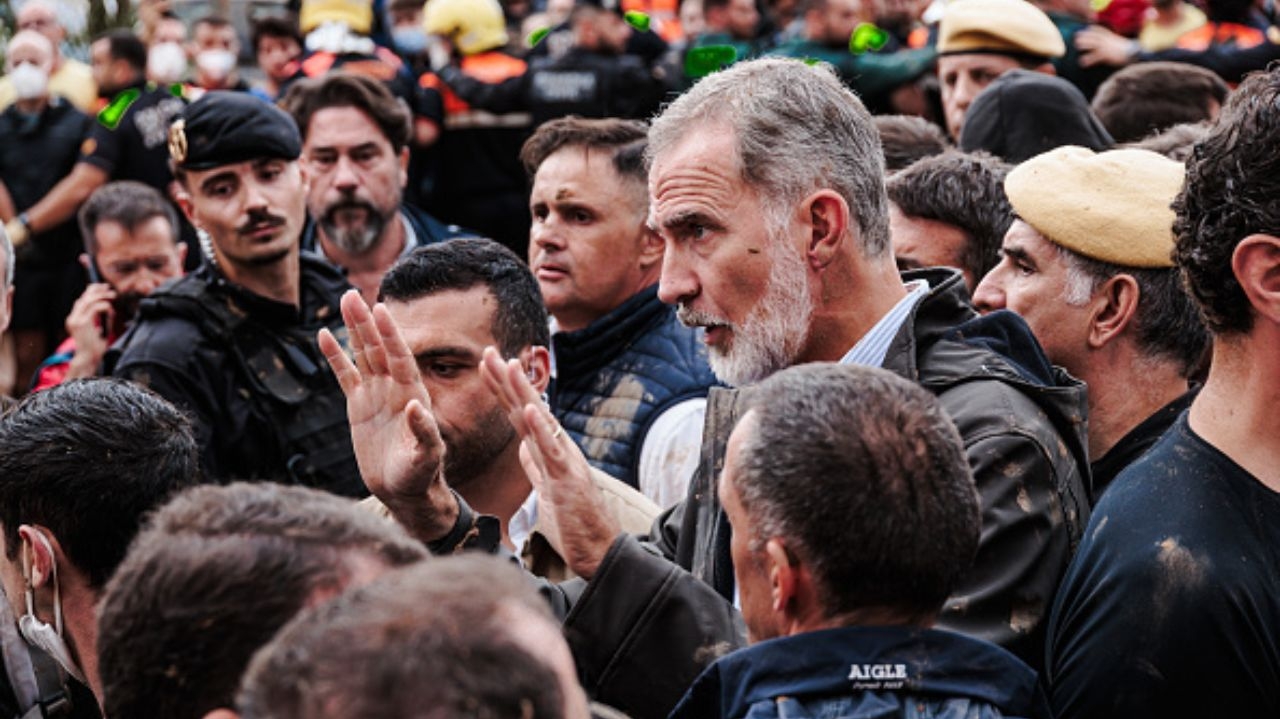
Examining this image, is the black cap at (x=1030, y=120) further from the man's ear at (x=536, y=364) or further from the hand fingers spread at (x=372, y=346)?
the hand fingers spread at (x=372, y=346)

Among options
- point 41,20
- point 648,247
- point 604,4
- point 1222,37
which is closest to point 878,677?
point 648,247

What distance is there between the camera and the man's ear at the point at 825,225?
338 centimetres

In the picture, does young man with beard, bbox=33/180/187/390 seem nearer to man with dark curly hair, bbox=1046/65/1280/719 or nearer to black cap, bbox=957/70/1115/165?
black cap, bbox=957/70/1115/165

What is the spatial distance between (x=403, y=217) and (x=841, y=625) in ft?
17.1

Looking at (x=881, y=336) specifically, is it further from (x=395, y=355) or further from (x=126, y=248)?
(x=126, y=248)

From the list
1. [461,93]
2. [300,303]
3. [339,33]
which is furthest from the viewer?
[339,33]

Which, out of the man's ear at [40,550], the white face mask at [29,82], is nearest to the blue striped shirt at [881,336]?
the man's ear at [40,550]

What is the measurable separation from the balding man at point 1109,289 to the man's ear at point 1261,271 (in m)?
1.14

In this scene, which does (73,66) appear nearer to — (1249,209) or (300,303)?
(300,303)

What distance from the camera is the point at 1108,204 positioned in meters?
3.81

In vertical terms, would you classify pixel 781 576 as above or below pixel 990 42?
above

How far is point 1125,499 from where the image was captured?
2699 millimetres

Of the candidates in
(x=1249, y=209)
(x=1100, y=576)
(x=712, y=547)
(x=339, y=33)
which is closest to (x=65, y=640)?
(x=712, y=547)

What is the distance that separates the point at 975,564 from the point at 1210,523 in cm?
42
